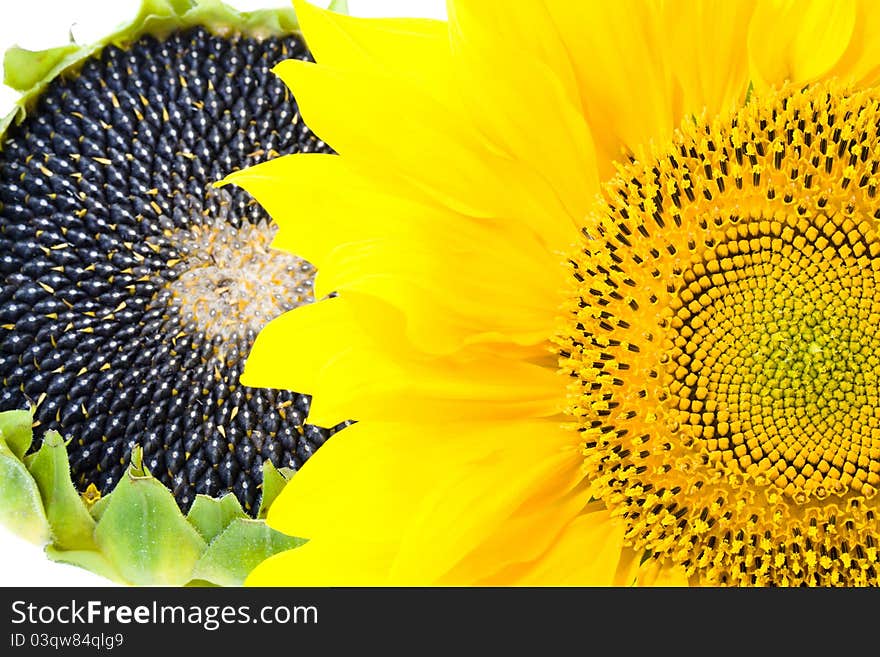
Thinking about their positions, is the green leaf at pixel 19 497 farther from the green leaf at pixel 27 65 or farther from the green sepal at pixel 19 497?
the green leaf at pixel 27 65

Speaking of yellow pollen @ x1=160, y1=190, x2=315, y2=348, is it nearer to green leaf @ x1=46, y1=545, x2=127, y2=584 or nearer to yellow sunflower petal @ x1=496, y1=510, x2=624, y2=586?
green leaf @ x1=46, y1=545, x2=127, y2=584

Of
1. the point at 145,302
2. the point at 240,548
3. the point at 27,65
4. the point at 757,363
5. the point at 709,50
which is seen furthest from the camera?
the point at 27,65

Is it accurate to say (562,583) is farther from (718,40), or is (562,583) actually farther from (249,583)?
(718,40)

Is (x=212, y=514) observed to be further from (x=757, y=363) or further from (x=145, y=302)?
(x=757, y=363)

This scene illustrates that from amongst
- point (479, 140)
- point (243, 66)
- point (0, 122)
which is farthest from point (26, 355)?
point (479, 140)

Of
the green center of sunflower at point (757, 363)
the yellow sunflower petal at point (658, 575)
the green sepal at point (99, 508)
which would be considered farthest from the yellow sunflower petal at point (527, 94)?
the green sepal at point (99, 508)

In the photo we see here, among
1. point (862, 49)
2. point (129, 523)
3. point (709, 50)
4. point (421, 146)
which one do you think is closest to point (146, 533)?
point (129, 523)
